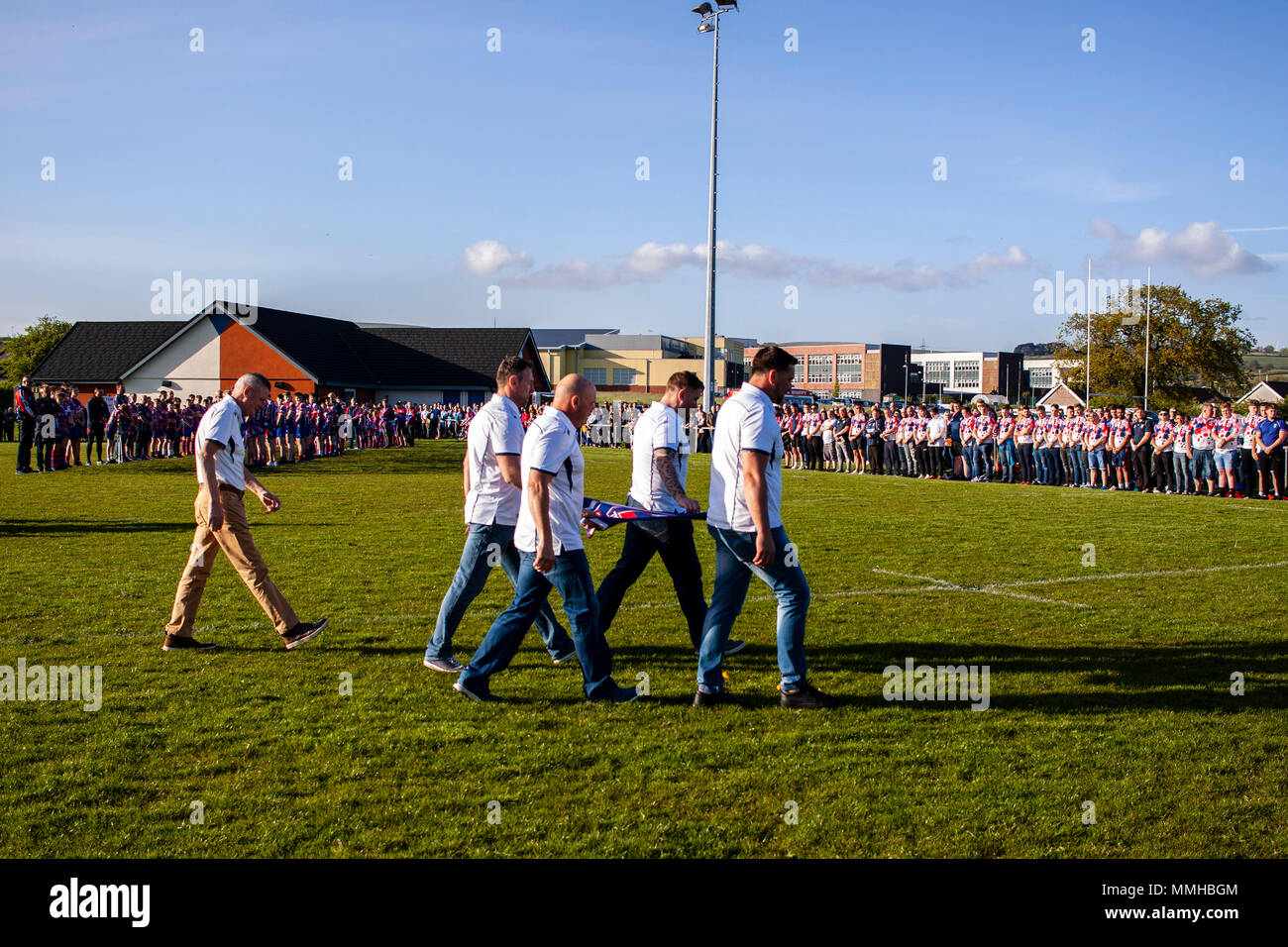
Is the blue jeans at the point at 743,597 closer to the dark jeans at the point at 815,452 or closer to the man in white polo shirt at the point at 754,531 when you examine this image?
the man in white polo shirt at the point at 754,531

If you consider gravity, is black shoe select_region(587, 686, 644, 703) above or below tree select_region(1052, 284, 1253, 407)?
below

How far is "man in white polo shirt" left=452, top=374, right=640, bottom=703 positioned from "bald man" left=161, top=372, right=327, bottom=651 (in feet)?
6.38

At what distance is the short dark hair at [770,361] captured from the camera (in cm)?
583

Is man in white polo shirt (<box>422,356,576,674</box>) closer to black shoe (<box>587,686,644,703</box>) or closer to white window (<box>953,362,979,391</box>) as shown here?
black shoe (<box>587,686,644,703</box>)

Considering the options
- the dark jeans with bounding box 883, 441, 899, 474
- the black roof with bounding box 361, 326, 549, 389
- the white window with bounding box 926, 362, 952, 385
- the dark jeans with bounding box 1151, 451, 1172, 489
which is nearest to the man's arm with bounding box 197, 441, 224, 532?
the dark jeans with bounding box 1151, 451, 1172, 489

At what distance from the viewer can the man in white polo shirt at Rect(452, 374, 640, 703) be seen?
5.77 meters

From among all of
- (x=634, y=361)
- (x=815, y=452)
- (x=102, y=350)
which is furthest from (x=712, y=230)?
(x=634, y=361)

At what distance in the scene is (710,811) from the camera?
452cm

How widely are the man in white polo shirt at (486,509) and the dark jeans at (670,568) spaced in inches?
33.9

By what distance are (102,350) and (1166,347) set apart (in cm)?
7018

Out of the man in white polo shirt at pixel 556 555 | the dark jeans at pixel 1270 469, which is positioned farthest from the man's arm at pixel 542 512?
the dark jeans at pixel 1270 469
